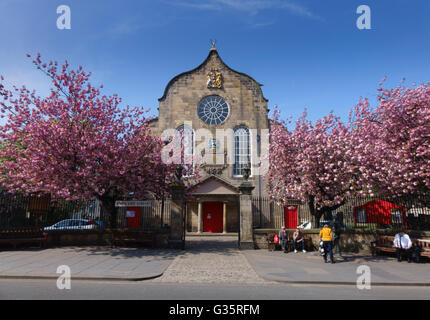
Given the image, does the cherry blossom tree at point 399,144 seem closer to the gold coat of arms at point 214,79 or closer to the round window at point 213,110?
the round window at point 213,110

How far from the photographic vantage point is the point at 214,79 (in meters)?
27.5

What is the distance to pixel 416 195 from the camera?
13.2 metres

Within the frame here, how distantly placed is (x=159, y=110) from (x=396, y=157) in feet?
67.7

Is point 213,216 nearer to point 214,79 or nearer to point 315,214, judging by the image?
point 315,214

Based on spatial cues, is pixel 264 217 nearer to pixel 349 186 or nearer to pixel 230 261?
pixel 349 186

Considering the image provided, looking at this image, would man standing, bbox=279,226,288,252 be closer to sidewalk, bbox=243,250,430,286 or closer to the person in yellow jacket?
sidewalk, bbox=243,250,430,286

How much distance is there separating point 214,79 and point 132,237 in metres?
18.6

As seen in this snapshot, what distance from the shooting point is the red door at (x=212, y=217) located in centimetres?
2491

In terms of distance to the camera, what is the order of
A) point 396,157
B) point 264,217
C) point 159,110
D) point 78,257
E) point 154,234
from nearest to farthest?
point 78,257, point 396,157, point 154,234, point 264,217, point 159,110

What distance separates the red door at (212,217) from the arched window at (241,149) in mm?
3571

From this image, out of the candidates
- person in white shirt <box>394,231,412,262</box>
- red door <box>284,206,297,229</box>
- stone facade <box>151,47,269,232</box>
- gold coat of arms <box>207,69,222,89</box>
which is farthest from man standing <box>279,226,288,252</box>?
gold coat of arms <box>207,69,222,89</box>

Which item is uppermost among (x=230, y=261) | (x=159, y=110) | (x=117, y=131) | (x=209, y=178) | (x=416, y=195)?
(x=159, y=110)

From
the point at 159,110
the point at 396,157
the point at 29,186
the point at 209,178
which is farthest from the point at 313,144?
the point at 159,110

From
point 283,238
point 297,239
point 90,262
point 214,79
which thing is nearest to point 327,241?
point 283,238
